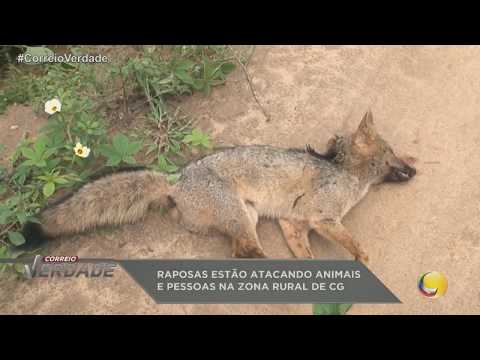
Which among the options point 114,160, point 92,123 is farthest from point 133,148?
point 92,123

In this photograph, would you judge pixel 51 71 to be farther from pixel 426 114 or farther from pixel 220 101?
pixel 426 114

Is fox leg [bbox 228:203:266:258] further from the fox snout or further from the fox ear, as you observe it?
the fox snout

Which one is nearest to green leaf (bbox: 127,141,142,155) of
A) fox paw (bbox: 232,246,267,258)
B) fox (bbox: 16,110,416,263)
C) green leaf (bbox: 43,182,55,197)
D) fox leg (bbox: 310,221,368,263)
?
fox (bbox: 16,110,416,263)

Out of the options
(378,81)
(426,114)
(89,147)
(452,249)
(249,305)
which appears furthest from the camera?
(378,81)

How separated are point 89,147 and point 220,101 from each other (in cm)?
202

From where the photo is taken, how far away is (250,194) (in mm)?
5914

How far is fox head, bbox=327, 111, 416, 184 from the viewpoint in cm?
624

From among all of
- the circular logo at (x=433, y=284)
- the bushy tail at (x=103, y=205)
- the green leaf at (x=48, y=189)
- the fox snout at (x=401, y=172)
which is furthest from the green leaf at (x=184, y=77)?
the circular logo at (x=433, y=284)

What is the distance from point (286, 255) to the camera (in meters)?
5.77

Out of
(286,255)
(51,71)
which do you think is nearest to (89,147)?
(51,71)

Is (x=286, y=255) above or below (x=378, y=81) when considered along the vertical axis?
below

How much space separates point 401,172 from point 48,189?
13.4ft

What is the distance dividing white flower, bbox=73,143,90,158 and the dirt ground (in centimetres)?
91

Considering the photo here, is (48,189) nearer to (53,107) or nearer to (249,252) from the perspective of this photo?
(53,107)
